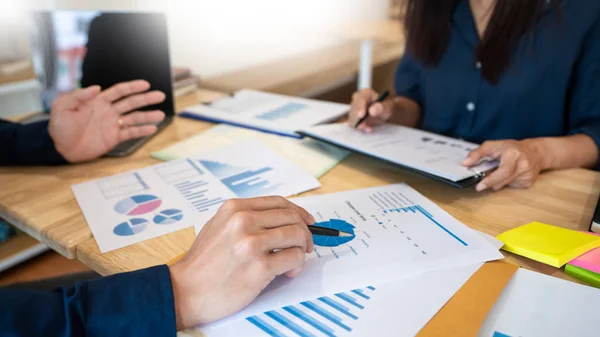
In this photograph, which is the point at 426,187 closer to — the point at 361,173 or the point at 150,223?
the point at 361,173

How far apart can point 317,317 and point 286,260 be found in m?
0.07

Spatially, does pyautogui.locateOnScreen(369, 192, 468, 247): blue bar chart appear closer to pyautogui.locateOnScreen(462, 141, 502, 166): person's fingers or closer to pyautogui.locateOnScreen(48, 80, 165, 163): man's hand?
pyautogui.locateOnScreen(462, 141, 502, 166): person's fingers

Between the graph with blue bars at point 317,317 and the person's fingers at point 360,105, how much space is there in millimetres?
544

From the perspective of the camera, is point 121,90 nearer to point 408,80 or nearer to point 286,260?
point 286,260

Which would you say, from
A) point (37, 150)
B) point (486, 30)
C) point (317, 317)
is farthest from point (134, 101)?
point (486, 30)

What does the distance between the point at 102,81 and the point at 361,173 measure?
2.34 feet

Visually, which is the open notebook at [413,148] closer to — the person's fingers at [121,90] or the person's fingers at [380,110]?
the person's fingers at [380,110]

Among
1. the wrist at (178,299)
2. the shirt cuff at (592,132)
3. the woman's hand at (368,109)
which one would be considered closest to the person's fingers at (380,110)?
the woman's hand at (368,109)

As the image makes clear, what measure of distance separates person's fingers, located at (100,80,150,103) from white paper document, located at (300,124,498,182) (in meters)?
0.37

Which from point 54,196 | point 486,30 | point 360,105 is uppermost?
point 486,30

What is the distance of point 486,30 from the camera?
1046mm

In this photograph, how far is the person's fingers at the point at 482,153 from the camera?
2.50 ft

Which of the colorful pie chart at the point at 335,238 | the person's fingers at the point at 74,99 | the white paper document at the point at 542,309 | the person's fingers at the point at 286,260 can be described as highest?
the person's fingers at the point at 74,99

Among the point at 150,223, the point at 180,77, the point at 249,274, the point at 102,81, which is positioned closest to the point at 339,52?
the point at 180,77
